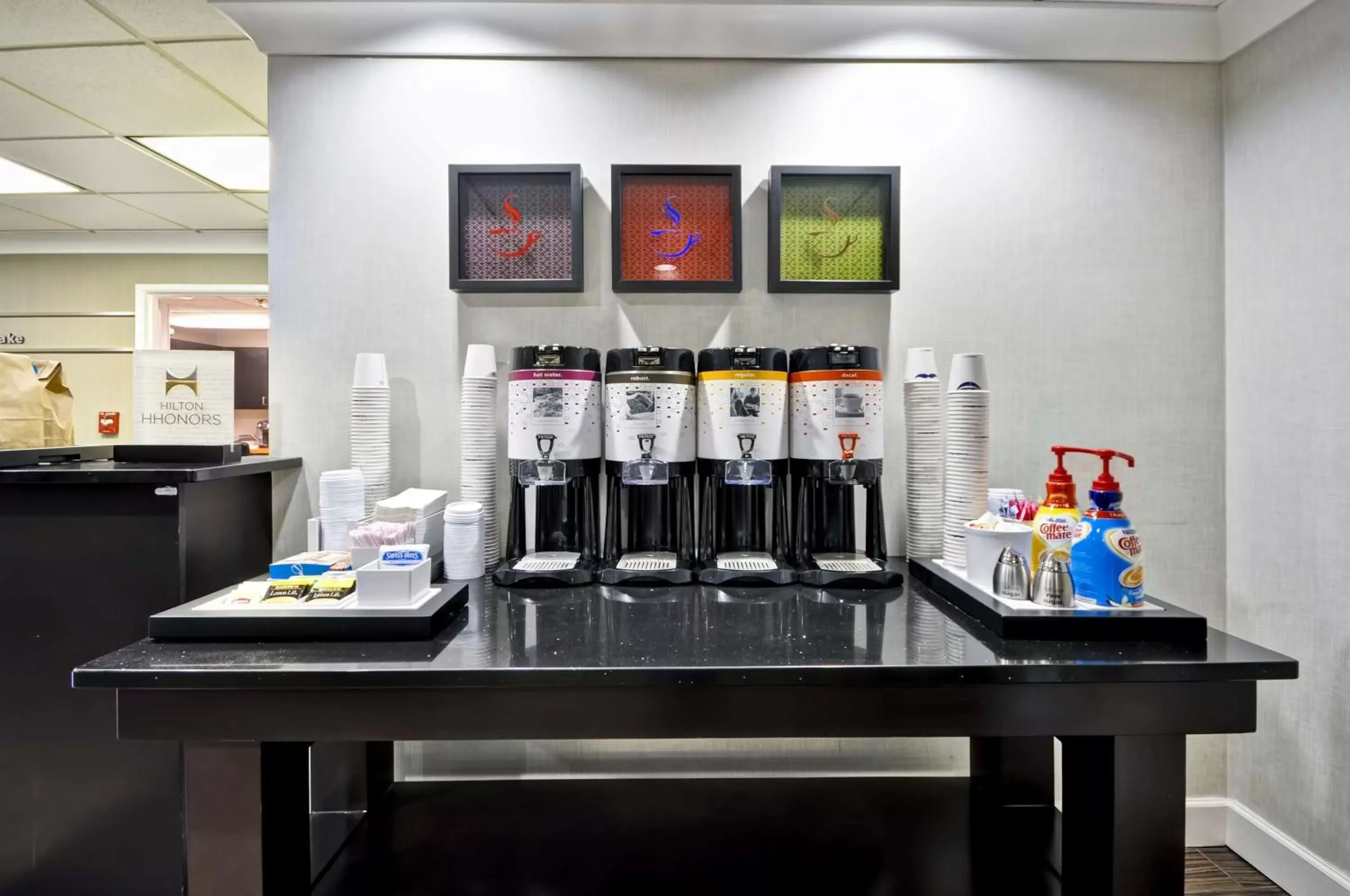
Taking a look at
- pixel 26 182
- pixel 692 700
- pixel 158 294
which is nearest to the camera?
pixel 692 700

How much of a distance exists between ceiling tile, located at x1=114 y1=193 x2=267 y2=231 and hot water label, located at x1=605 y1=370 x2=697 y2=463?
12.4ft

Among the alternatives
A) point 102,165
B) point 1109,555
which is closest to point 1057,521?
point 1109,555

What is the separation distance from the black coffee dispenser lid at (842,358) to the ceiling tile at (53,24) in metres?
2.43

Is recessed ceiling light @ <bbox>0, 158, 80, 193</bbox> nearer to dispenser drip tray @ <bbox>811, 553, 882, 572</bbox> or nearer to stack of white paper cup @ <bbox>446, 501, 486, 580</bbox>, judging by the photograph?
stack of white paper cup @ <bbox>446, 501, 486, 580</bbox>

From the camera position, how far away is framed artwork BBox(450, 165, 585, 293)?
5.47 feet

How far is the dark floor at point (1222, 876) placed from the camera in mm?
1613

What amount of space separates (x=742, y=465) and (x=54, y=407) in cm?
170

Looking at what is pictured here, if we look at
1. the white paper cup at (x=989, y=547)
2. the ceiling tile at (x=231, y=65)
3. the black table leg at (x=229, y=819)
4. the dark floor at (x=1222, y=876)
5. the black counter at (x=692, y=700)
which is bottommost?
the dark floor at (x=1222, y=876)

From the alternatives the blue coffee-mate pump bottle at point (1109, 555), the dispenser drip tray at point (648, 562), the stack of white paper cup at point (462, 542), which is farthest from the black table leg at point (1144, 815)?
the stack of white paper cup at point (462, 542)

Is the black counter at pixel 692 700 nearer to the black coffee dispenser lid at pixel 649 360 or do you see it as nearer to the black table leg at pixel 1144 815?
the black table leg at pixel 1144 815

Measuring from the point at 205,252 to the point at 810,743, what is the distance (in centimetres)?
525

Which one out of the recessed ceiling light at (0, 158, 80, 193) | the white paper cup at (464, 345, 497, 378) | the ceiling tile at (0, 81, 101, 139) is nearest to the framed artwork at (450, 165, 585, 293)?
the white paper cup at (464, 345, 497, 378)

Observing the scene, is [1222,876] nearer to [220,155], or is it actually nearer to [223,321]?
[220,155]

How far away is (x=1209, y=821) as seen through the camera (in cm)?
176
